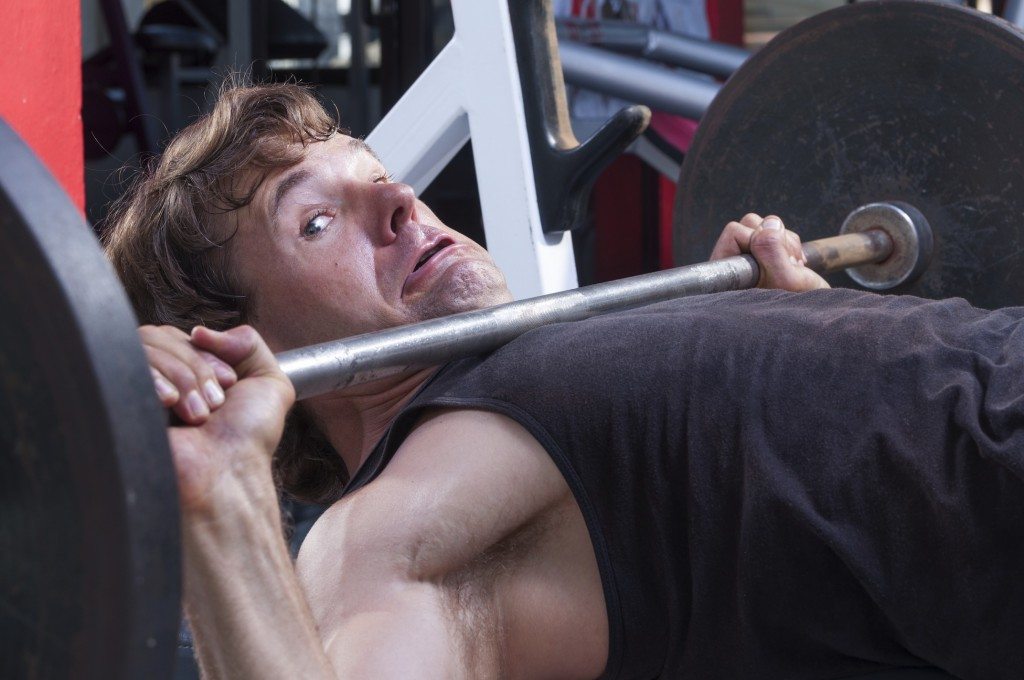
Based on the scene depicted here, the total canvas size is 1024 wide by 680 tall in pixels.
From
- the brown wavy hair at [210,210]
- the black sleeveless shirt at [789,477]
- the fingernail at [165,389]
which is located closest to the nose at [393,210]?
the brown wavy hair at [210,210]

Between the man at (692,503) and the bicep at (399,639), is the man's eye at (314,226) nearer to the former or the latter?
the man at (692,503)

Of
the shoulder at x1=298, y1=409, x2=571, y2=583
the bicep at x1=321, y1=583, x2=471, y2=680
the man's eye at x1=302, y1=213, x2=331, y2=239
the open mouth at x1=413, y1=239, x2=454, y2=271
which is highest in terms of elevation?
the man's eye at x1=302, y1=213, x2=331, y2=239

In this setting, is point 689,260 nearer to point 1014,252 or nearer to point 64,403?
point 1014,252

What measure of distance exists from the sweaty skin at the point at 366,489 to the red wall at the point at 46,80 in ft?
0.69

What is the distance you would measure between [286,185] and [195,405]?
57 centimetres

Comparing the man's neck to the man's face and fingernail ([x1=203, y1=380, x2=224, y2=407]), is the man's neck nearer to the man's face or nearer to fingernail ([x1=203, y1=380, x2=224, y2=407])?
the man's face

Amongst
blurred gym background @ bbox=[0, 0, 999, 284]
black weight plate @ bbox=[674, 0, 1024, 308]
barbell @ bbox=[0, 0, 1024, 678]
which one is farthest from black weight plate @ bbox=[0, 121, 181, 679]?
blurred gym background @ bbox=[0, 0, 999, 284]

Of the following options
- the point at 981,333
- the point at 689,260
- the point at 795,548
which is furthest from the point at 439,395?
the point at 689,260

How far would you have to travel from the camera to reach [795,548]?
0.99m

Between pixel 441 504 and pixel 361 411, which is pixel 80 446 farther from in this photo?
pixel 361 411

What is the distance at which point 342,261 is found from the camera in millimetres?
1256

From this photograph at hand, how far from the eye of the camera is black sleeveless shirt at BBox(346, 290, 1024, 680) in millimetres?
953

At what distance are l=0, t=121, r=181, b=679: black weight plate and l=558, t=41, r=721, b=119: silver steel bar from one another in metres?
1.85

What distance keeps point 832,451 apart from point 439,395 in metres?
0.35
